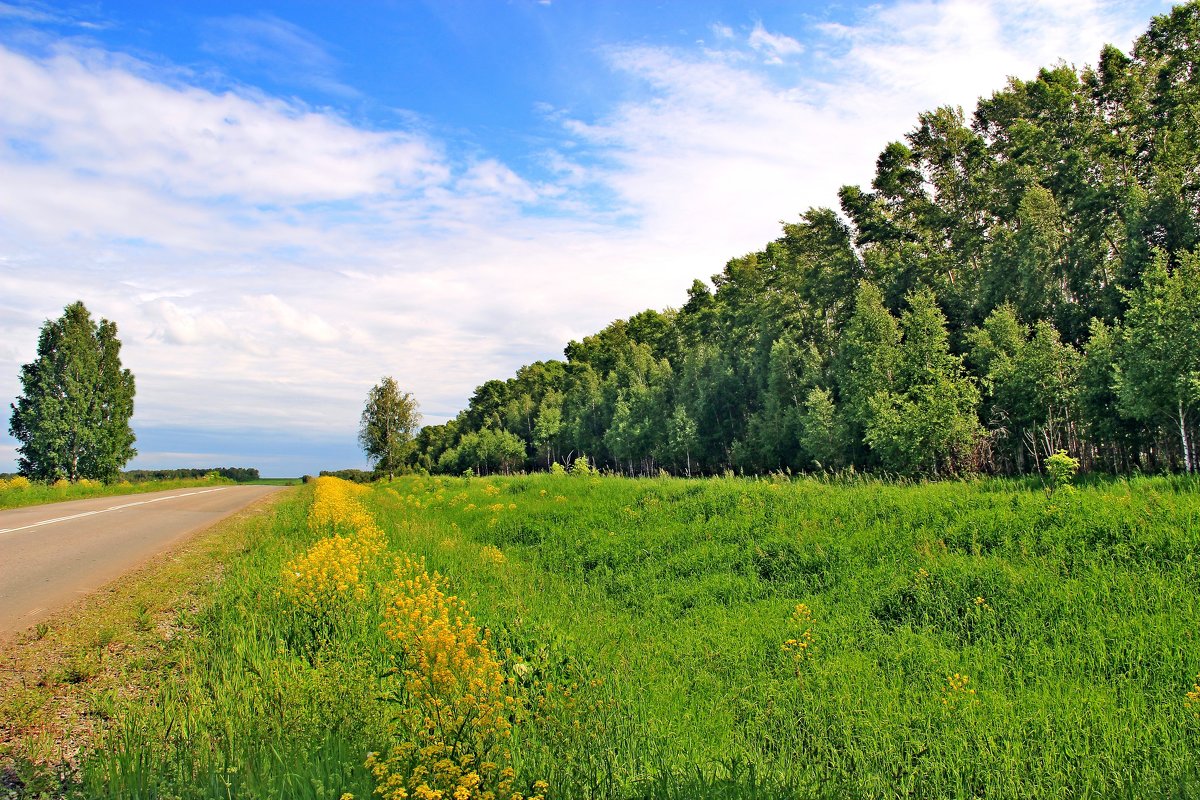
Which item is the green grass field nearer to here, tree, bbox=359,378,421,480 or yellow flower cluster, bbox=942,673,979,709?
yellow flower cluster, bbox=942,673,979,709

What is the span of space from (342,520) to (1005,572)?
1263 centimetres

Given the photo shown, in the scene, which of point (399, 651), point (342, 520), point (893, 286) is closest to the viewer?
point (399, 651)

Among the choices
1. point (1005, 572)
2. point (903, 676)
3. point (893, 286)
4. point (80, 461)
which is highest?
point (893, 286)

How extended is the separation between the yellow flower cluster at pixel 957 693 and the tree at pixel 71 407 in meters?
46.1

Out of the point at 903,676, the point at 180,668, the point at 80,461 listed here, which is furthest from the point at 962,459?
the point at 80,461

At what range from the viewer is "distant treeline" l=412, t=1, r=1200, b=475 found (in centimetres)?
2145

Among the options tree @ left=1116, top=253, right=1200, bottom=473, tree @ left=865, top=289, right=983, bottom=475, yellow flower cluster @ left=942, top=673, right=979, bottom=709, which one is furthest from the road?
tree @ left=1116, top=253, right=1200, bottom=473

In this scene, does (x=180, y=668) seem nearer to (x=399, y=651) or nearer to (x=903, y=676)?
(x=399, y=651)

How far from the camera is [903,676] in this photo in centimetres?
733

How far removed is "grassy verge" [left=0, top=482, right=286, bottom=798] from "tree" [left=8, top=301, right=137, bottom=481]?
38.3 metres

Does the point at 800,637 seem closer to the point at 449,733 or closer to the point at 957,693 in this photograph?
the point at 957,693

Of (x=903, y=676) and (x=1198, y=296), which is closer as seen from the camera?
(x=903, y=676)

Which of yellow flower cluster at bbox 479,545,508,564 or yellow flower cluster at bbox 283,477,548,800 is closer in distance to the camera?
yellow flower cluster at bbox 283,477,548,800

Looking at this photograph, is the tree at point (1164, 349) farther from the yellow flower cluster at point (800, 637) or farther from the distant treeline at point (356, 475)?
the distant treeline at point (356, 475)
